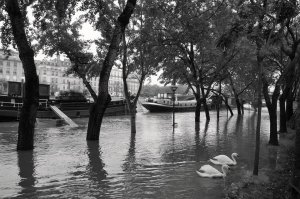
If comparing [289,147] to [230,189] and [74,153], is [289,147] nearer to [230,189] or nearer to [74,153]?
[230,189]

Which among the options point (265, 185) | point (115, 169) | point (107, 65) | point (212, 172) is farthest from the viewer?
point (107, 65)

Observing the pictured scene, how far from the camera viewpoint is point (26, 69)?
452 inches

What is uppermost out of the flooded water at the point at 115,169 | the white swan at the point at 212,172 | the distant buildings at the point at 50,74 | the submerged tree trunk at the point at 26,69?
the distant buildings at the point at 50,74

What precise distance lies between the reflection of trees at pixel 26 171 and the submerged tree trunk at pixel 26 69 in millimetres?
879

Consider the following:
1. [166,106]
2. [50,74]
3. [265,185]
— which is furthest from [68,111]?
[50,74]

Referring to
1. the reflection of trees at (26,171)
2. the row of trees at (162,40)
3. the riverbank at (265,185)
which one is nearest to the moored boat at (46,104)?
the row of trees at (162,40)

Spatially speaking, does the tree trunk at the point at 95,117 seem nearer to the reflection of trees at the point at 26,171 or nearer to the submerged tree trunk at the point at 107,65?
the submerged tree trunk at the point at 107,65

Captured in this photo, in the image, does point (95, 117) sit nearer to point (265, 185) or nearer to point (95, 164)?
point (95, 164)

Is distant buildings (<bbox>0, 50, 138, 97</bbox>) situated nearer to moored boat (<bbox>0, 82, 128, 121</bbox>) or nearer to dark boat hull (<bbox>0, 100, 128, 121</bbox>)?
dark boat hull (<bbox>0, 100, 128, 121</bbox>)

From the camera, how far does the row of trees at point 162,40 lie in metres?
10.3

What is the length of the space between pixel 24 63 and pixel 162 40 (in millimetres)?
8948

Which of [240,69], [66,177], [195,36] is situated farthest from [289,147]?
[240,69]

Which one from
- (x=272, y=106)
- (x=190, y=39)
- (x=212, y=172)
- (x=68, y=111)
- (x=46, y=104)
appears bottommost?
(x=212, y=172)

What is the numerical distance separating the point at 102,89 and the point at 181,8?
16.1 feet
